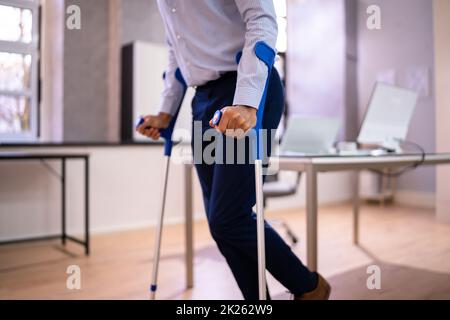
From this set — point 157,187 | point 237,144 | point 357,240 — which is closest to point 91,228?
point 157,187

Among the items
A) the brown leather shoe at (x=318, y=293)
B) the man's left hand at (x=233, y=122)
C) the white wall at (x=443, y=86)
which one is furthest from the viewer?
the white wall at (x=443, y=86)

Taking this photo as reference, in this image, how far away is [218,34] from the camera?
43.9 inches

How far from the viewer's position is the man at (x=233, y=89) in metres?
Result: 1.01

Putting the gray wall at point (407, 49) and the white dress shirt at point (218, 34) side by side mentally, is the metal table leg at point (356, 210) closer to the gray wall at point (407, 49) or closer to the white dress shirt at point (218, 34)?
the gray wall at point (407, 49)

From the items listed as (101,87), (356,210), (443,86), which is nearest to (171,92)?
(443,86)

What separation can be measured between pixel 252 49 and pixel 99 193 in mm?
2484

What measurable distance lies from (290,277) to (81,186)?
7.63 ft

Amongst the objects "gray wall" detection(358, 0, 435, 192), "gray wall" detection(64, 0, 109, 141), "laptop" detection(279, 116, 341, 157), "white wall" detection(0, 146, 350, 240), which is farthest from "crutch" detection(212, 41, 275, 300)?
"white wall" detection(0, 146, 350, 240)

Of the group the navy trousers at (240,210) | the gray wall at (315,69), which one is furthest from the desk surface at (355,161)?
the gray wall at (315,69)

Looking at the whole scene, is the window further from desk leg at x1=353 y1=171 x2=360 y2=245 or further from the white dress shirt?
desk leg at x1=353 y1=171 x2=360 y2=245

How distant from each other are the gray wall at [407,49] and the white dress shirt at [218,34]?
2.18 ft

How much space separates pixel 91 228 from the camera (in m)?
3.12
